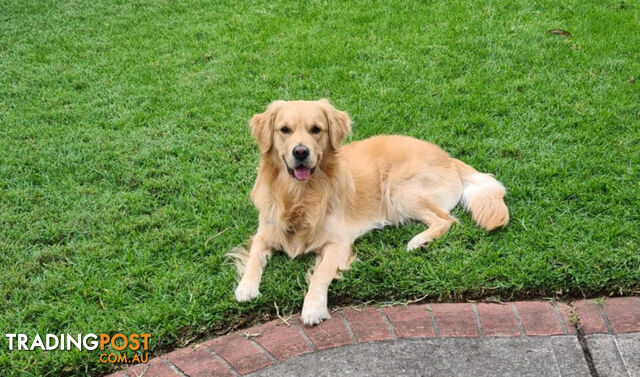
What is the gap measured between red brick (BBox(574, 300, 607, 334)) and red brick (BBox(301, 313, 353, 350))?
3.74 ft

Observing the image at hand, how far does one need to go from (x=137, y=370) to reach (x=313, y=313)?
0.87 metres

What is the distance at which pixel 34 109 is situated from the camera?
5.27 metres

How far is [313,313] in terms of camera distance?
2861 mm

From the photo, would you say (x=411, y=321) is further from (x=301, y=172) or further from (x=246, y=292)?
(x=301, y=172)

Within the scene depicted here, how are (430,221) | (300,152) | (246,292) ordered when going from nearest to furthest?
(246,292) → (300,152) → (430,221)

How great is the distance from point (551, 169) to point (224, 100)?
2.88 m

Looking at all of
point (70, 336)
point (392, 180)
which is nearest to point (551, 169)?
point (392, 180)

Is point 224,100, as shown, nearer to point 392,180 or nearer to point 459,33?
point 392,180

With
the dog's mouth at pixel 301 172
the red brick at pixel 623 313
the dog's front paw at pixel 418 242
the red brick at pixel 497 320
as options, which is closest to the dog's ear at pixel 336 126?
the dog's mouth at pixel 301 172

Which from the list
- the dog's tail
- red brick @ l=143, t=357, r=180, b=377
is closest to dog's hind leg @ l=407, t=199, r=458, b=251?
the dog's tail

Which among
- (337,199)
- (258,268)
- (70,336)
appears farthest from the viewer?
(337,199)

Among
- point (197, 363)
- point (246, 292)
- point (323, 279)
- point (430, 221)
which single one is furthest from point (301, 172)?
point (197, 363)

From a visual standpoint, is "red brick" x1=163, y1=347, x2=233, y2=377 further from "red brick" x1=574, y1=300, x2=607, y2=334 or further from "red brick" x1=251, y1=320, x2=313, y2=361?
"red brick" x1=574, y1=300, x2=607, y2=334

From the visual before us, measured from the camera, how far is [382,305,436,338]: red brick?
9.09 feet
